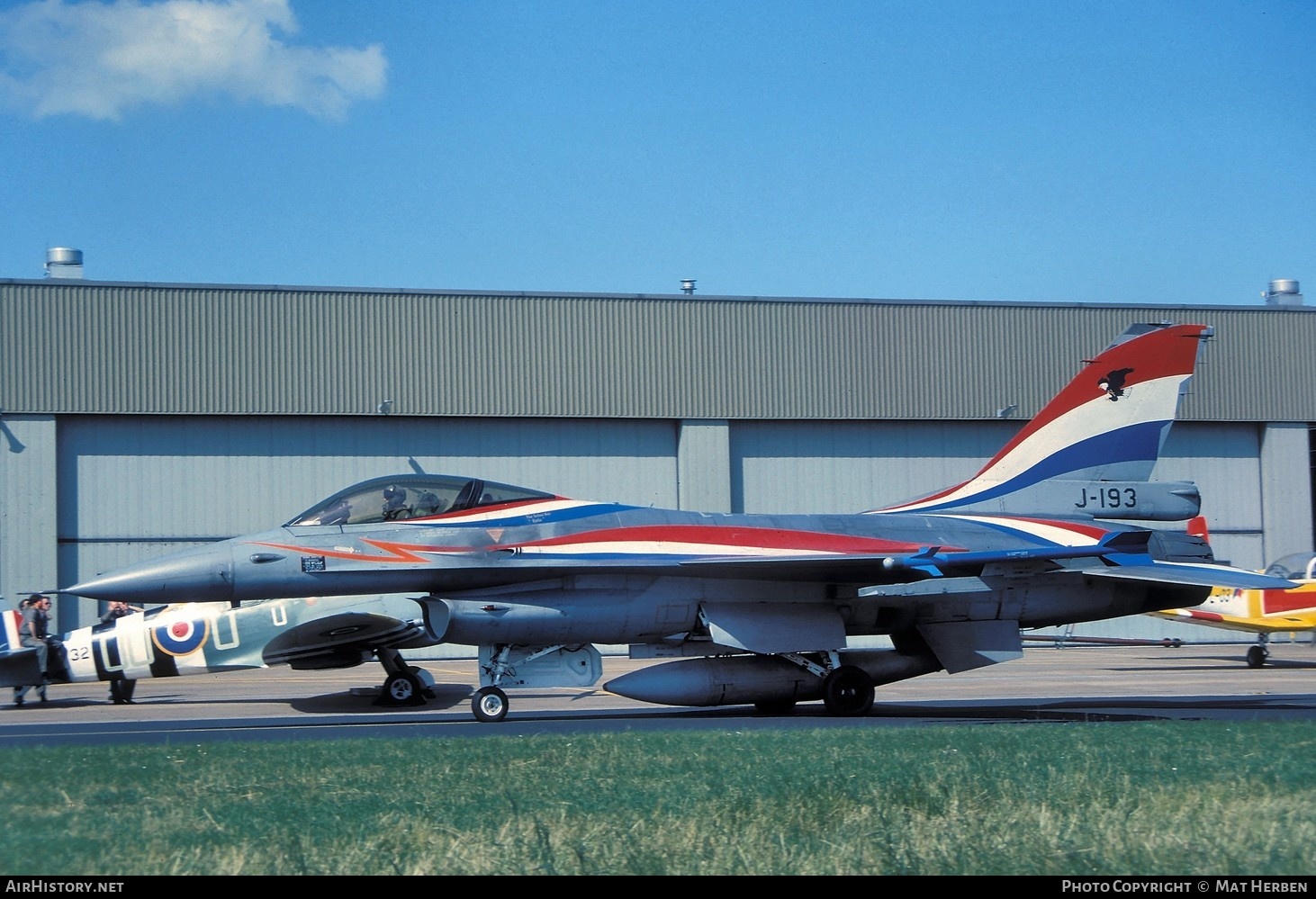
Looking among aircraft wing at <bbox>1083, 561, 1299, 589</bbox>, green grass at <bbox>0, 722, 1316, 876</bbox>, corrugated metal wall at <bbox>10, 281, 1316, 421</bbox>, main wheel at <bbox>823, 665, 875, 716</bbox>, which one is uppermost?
corrugated metal wall at <bbox>10, 281, 1316, 421</bbox>

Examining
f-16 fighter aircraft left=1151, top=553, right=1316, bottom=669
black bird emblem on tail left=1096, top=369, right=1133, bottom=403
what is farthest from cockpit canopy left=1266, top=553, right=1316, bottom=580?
black bird emblem on tail left=1096, top=369, right=1133, bottom=403

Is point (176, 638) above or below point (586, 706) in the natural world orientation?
above

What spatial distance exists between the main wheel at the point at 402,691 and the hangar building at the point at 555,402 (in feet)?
37.4

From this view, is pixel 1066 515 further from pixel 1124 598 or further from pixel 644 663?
pixel 644 663

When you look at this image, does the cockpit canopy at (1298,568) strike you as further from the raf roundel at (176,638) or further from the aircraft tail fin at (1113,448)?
the raf roundel at (176,638)

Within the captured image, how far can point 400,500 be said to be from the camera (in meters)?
13.8

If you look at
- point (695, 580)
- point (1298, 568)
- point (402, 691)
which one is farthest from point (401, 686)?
point (1298, 568)

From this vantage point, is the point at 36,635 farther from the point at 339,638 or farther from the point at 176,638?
the point at 339,638

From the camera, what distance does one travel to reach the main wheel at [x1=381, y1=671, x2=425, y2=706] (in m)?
17.1

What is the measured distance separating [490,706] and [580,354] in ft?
54.0

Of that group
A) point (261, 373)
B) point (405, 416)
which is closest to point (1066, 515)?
point (405, 416)

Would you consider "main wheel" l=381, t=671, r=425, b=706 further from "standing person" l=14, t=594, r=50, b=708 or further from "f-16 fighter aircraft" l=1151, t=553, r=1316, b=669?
"f-16 fighter aircraft" l=1151, t=553, r=1316, b=669

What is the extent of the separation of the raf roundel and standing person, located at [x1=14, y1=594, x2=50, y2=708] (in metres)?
1.44
